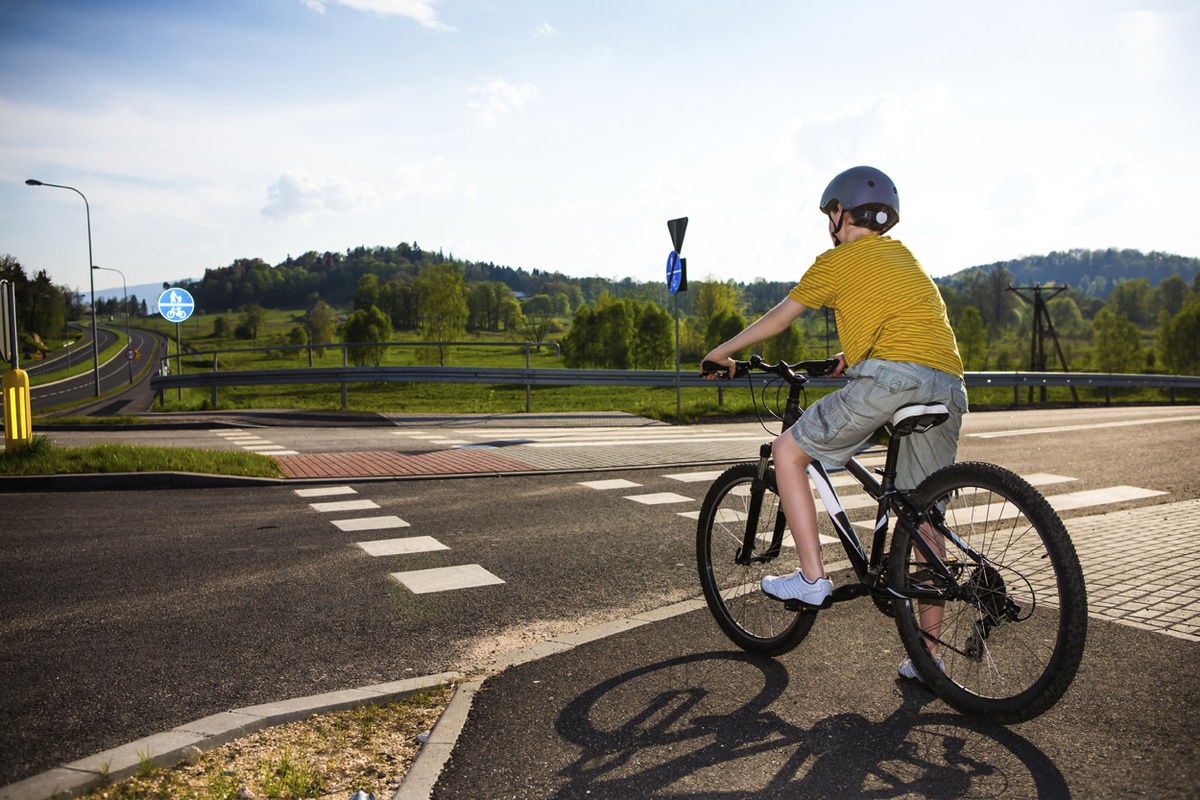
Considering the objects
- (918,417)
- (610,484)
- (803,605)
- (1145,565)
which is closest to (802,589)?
(803,605)

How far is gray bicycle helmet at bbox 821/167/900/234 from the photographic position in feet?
11.8

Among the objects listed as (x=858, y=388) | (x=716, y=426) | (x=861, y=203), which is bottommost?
(x=716, y=426)

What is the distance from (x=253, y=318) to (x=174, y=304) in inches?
4536

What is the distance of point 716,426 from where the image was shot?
A: 16.7 metres

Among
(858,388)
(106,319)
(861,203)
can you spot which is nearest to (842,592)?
→ (858,388)

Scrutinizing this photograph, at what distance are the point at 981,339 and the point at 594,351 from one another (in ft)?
141

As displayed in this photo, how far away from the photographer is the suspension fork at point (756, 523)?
405cm

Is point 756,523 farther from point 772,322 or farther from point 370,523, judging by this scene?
point 370,523

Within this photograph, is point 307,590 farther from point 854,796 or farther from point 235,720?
point 854,796

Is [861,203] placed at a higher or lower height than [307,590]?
higher

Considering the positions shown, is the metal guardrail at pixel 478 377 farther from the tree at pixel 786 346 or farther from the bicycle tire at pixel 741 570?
the tree at pixel 786 346

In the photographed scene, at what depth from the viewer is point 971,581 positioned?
3.28 metres

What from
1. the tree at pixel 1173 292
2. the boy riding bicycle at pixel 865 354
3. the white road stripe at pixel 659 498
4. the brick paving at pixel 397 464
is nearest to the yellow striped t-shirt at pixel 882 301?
the boy riding bicycle at pixel 865 354

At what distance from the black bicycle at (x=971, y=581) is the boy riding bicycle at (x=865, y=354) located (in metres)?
0.08
